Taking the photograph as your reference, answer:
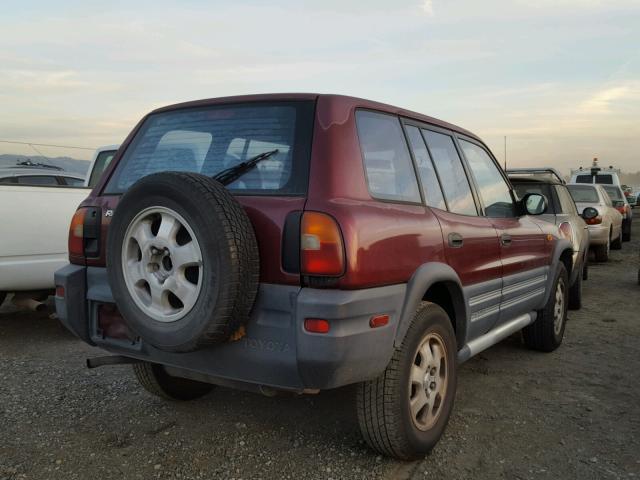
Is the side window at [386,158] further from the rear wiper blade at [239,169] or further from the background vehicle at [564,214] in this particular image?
the background vehicle at [564,214]

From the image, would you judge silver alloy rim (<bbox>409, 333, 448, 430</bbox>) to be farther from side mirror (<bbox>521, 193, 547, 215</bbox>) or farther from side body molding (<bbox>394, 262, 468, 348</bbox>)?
side mirror (<bbox>521, 193, 547, 215</bbox>)

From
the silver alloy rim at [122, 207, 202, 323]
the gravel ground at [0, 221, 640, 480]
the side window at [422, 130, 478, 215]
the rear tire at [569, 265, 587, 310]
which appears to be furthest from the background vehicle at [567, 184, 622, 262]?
the silver alloy rim at [122, 207, 202, 323]

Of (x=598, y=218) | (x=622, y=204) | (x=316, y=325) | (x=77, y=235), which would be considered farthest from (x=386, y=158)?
(x=622, y=204)

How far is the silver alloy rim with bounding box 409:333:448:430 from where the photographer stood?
2.90 metres

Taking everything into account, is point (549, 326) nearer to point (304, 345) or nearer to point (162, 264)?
point (304, 345)

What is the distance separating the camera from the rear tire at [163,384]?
348cm

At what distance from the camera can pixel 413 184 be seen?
10.1 feet

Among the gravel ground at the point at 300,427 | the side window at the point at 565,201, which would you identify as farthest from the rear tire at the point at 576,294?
the gravel ground at the point at 300,427

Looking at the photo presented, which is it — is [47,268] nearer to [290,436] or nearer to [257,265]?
[290,436]

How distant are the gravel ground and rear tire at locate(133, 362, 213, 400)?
0.07 metres

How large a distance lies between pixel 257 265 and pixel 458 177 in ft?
5.75

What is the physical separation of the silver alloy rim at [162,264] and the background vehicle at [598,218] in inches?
360

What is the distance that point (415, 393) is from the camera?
9.59 ft

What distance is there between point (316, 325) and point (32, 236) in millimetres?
3661
